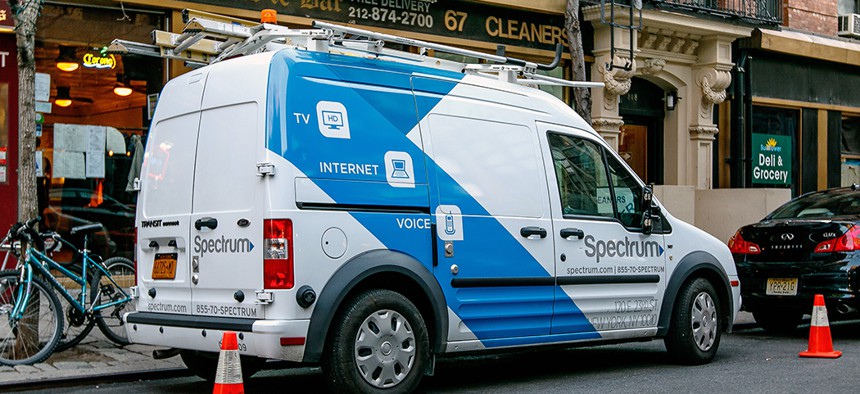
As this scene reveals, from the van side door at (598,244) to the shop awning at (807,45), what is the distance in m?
10.8

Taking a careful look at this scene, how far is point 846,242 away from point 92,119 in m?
7.99

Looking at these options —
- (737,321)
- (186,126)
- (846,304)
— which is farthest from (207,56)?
(737,321)

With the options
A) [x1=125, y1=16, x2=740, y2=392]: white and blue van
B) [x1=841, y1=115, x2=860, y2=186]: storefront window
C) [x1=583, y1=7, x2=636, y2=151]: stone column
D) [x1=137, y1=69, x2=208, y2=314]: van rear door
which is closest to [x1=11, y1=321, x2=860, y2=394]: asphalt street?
[x1=125, y1=16, x2=740, y2=392]: white and blue van

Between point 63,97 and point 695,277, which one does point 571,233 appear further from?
point 63,97

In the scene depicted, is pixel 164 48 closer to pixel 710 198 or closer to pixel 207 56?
pixel 207 56

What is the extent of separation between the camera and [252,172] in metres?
6.70

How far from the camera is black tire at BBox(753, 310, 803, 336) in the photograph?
11844 millimetres

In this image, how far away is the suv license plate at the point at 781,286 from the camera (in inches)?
427

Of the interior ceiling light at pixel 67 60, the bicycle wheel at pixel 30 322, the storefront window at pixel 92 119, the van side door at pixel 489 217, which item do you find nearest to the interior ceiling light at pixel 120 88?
the storefront window at pixel 92 119

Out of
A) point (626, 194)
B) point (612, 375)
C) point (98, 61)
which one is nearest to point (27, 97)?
point (98, 61)

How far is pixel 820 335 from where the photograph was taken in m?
9.48

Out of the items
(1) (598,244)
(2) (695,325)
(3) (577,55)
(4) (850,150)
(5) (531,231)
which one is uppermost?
(3) (577,55)

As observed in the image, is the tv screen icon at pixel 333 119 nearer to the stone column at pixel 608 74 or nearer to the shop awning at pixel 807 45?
the stone column at pixel 608 74

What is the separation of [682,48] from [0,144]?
36.4 ft
